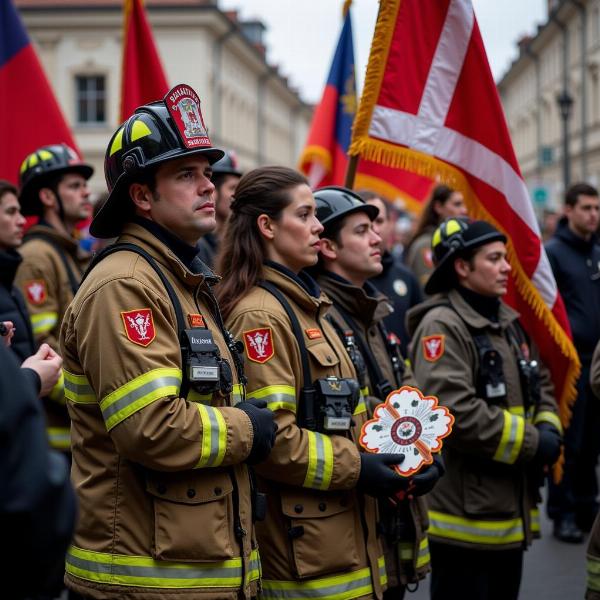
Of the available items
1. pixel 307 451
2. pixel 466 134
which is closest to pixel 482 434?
pixel 307 451

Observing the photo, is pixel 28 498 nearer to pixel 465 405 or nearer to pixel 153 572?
pixel 153 572

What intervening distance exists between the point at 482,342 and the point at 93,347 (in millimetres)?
2278

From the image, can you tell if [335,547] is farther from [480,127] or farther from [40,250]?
[40,250]

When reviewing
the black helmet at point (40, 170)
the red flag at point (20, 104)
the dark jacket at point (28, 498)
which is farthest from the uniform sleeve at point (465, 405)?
the red flag at point (20, 104)

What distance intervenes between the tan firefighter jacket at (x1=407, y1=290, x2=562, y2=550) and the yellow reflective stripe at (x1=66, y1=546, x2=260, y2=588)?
1.76 m

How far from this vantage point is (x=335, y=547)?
350 cm

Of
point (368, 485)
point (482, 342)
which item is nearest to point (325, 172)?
point (482, 342)

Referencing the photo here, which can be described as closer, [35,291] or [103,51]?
[35,291]

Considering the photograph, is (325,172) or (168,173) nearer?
(168,173)

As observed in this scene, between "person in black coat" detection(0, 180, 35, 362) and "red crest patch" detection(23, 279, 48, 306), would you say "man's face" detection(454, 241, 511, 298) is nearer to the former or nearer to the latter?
"person in black coat" detection(0, 180, 35, 362)

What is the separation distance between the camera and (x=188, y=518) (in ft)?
9.60

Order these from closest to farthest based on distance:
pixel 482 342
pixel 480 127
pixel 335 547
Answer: pixel 335 547 → pixel 482 342 → pixel 480 127

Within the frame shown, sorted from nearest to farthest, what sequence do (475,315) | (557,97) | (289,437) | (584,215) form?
(289,437)
(475,315)
(584,215)
(557,97)

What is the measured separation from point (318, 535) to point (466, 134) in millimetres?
2641
